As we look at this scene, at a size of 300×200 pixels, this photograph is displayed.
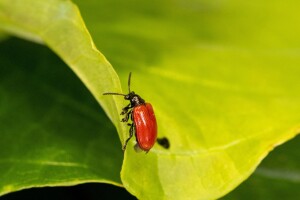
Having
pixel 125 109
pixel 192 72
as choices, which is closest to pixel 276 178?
pixel 192 72

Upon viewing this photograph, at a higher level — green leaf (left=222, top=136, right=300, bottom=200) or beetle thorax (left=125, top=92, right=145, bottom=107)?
beetle thorax (left=125, top=92, right=145, bottom=107)

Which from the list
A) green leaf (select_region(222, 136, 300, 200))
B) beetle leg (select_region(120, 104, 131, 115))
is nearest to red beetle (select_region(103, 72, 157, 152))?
beetle leg (select_region(120, 104, 131, 115))

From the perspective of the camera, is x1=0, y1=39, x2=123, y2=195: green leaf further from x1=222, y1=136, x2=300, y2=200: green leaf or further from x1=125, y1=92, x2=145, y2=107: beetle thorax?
x1=222, y1=136, x2=300, y2=200: green leaf

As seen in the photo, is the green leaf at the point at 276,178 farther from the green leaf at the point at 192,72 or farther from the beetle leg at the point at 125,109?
the beetle leg at the point at 125,109

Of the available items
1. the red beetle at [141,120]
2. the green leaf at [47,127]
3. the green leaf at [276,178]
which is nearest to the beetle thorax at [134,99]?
the red beetle at [141,120]

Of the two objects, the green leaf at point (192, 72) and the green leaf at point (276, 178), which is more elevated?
the green leaf at point (192, 72)

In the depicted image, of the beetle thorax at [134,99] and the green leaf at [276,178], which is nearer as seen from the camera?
the beetle thorax at [134,99]

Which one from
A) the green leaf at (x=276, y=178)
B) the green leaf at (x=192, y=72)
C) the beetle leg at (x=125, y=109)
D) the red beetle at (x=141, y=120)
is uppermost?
the beetle leg at (x=125, y=109)
